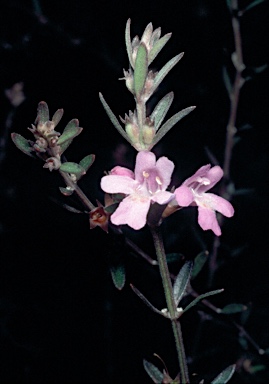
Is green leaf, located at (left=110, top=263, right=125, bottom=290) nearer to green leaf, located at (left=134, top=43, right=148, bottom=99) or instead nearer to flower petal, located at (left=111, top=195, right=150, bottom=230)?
flower petal, located at (left=111, top=195, right=150, bottom=230)

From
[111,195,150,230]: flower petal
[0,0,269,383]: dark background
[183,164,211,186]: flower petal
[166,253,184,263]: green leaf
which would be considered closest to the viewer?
[111,195,150,230]: flower petal

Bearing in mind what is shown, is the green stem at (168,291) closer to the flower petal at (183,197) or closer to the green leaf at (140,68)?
the flower petal at (183,197)

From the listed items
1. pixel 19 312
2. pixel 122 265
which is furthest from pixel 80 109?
pixel 122 265

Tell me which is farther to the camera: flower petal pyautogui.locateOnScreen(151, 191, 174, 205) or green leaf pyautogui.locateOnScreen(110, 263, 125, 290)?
green leaf pyautogui.locateOnScreen(110, 263, 125, 290)

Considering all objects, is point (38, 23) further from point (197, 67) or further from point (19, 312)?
point (19, 312)

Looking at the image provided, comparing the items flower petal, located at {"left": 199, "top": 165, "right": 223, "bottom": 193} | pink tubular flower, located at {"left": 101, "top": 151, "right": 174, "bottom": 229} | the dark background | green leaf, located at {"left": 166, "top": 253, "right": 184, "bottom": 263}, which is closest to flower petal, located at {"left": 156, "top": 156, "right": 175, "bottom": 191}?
pink tubular flower, located at {"left": 101, "top": 151, "right": 174, "bottom": 229}

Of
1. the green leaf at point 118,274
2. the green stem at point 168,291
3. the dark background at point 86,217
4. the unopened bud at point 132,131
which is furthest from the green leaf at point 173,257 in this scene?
the dark background at point 86,217
